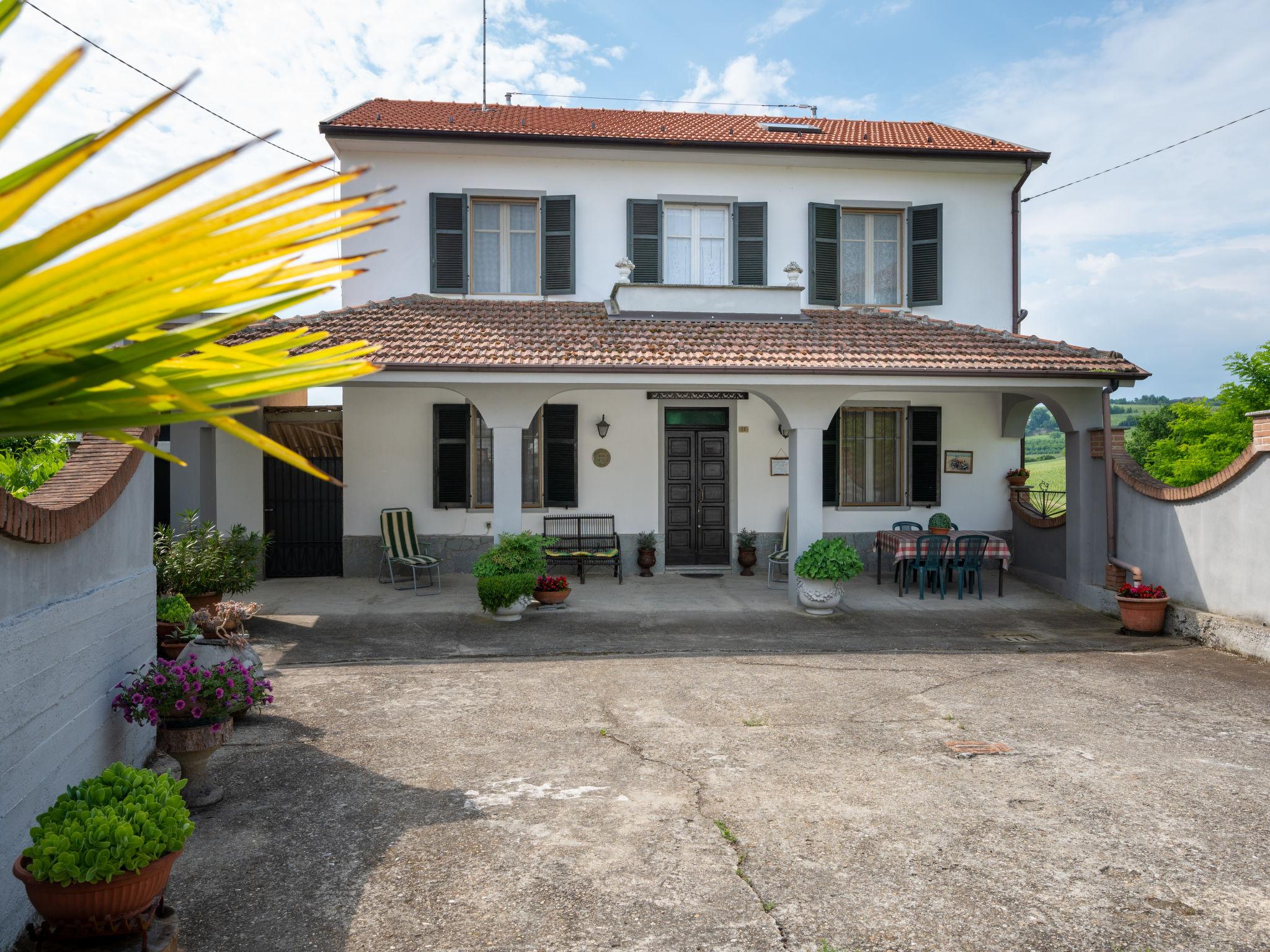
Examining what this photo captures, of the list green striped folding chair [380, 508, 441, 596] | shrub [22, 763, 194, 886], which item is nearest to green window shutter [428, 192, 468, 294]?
green striped folding chair [380, 508, 441, 596]

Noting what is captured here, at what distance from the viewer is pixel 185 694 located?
15.0 ft

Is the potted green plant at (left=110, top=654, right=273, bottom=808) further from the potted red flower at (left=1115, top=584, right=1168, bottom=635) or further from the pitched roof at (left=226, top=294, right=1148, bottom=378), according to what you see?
the potted red flower at (left=1115, top=584, right=1168, bottom=635)

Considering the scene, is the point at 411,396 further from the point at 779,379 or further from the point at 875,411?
the point at 875,411

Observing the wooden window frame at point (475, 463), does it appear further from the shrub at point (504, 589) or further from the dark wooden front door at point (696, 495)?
the shrub at point (504, 589)

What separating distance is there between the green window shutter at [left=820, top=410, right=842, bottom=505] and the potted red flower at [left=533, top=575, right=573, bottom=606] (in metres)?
4.83

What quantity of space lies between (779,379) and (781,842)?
6929mm

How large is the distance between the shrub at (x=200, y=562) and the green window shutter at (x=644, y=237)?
23.0 feet

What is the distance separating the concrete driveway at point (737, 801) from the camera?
11.9 ft

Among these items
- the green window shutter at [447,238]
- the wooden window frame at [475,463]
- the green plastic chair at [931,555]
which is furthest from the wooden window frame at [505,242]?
the green plastic chair at [931,555]

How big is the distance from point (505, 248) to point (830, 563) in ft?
23.1

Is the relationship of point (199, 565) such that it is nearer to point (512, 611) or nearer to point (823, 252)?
point (512, 611)

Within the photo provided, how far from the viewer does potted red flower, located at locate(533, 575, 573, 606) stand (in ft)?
35.2

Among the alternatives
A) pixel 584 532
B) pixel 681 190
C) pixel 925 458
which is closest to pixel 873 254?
pixel 681 190

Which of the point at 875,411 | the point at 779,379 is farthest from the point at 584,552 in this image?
the point at 875,411
